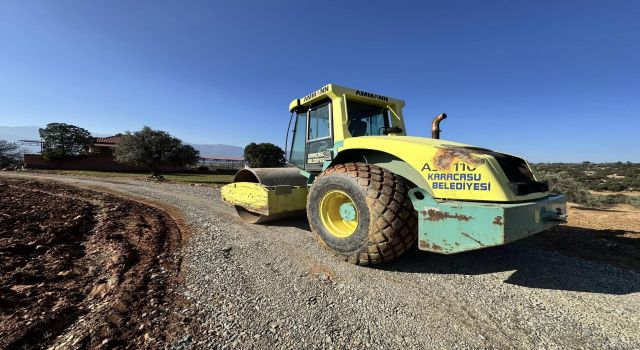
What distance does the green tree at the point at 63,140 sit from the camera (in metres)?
A: 35.3

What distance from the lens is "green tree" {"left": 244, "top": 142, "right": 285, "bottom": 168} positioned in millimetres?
40625

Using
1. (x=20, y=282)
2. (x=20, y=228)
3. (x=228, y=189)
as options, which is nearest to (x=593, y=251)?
(x=228, y=189)

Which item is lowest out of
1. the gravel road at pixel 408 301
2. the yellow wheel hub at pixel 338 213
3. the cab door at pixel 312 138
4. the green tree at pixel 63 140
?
the gravel road at pixel 408 301

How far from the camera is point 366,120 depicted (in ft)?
18.0

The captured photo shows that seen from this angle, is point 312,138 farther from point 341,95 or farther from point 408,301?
point 408,301

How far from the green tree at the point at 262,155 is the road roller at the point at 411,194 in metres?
35.8

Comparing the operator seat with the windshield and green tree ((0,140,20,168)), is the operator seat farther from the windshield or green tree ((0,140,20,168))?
green tree ((0,140,20,168))

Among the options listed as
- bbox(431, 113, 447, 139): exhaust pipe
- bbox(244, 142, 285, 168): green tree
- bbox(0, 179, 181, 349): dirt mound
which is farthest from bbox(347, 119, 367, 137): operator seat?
bbox(244, 142, 285, 168): green tree

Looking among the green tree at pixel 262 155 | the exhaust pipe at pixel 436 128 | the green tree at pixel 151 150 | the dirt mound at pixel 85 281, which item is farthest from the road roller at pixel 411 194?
the green tree at pixel 262 155

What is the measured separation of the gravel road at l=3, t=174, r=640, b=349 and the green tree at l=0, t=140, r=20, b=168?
44016 millimetres

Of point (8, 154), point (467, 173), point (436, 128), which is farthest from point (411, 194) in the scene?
point (8, 154)

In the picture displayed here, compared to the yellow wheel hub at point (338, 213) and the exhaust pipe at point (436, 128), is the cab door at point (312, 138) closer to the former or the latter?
the yellow wheel hub at point (338, 213)

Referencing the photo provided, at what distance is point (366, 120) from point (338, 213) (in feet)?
6.05

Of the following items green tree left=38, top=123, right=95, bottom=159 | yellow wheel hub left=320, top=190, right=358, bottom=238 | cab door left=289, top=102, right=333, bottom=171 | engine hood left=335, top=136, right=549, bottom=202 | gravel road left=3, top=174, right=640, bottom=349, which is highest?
green tree left=38, top=123, right=95, bottom=159
